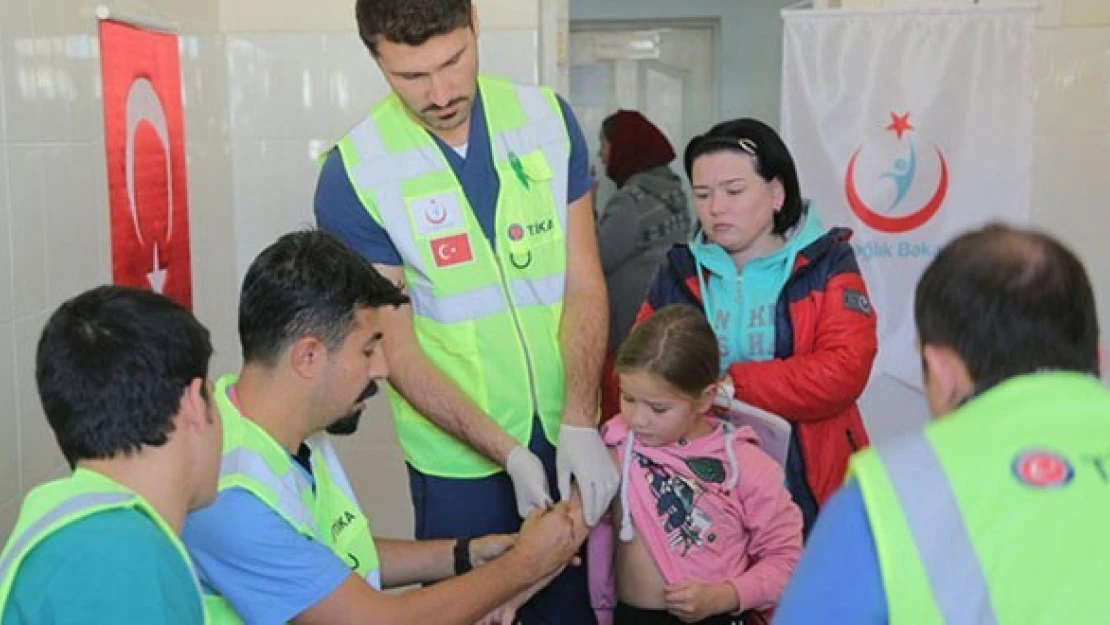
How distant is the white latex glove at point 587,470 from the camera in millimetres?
1804

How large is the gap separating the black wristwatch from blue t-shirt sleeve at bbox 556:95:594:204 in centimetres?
56

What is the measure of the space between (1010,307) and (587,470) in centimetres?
95

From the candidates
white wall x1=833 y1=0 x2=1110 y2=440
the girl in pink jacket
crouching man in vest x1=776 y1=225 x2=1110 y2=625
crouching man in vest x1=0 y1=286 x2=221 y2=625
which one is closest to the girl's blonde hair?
the girl in pink jacket

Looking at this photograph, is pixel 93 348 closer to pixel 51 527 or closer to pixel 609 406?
pixel 51 527

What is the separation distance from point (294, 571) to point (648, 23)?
5007 millimetres

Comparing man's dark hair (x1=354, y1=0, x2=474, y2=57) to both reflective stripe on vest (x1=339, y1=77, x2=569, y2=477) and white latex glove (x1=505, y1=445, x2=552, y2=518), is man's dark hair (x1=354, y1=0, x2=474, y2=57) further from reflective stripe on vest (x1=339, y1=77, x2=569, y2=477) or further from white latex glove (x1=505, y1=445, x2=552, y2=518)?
white latex glove (x1=505, y1=445, x2=552, y2=518)

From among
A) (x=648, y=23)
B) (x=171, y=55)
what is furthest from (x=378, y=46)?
(x=648, y=23)

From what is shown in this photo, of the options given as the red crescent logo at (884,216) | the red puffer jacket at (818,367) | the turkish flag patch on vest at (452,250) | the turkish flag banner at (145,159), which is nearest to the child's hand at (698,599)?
the red puffer jacket at (818,367)

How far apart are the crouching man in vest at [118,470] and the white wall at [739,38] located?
16.4 ft

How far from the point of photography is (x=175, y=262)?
283 centimetres

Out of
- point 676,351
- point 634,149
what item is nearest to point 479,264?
point 676,351

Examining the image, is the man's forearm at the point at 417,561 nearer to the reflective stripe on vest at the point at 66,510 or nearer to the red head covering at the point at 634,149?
the reflective stripe on vest at the point at 66,510

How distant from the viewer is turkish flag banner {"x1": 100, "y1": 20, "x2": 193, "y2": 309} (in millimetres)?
2475

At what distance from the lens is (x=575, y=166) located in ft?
6.48
